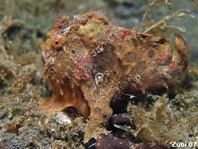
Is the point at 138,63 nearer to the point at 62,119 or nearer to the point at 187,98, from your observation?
the point at 187,98

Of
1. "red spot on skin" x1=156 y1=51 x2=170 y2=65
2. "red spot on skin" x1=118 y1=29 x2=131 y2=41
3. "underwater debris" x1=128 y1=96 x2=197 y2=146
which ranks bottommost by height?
"underwater debris" x1=128 y1=96 x2=197 y2=146

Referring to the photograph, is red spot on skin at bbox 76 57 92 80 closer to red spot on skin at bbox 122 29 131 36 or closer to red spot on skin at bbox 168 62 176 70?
red spot on skin at bbox 122 29 131 36

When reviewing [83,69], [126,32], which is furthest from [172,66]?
[83,69]

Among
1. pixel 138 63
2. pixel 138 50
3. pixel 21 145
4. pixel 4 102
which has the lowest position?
pixel 21 145

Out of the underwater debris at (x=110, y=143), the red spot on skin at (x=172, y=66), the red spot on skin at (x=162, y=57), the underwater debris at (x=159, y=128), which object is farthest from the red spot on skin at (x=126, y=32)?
the underwater debris at (x=110, y=143)

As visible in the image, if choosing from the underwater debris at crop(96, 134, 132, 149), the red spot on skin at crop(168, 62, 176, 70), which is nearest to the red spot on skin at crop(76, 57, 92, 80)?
the underwater debris at crop(96, 134, 132, 149)

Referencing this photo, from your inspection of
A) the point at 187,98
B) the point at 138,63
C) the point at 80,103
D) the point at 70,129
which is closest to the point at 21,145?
the point at 70,129

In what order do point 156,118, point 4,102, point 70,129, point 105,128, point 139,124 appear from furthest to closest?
point 4,102, point 70,129, point 105,128, point 139,124, point 156,118

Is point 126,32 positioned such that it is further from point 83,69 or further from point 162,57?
point 83,69
